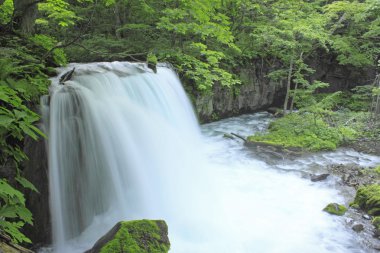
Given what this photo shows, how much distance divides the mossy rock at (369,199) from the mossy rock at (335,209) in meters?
0.39

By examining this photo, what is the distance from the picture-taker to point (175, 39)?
1169 cm

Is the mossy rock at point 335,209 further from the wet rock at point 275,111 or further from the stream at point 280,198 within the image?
the wet rock at point 275,111

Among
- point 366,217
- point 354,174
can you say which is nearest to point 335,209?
point 366,217

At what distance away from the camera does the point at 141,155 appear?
630cm

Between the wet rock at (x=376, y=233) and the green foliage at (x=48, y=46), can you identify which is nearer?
the wet rock at (x=376, y=233)

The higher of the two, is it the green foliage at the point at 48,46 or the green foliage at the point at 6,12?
the green foliage at the point at 6,12

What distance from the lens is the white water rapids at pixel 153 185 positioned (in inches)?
199

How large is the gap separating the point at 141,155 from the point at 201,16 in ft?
17.2

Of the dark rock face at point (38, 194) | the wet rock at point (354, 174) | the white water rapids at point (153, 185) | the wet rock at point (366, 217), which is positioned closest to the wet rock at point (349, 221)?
the white water rapids at point (153, 185)

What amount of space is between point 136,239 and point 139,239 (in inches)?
1.6

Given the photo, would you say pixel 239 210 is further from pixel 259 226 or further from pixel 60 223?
pixel 60 223

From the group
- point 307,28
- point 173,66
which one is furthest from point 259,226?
point 307,28

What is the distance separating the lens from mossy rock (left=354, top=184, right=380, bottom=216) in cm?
590

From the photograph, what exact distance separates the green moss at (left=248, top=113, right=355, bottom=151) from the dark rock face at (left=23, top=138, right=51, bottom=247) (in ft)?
23.5
